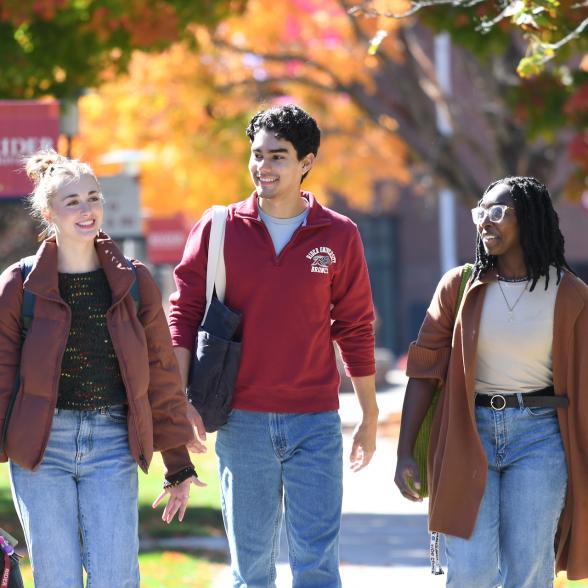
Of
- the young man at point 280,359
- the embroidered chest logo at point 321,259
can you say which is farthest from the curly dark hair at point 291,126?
the embroidered chest logo at point 321,259

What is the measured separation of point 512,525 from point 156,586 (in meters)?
3.01

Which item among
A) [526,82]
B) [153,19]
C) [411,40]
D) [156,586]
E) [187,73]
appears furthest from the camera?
[187,73]

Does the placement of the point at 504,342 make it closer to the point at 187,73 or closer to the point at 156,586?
the point at 156,586

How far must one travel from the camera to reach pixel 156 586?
733 cm

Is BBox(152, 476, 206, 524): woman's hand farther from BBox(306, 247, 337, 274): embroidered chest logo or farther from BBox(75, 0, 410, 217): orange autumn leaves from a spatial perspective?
BBox(75, 0, 410, 217): orange autumn leaves

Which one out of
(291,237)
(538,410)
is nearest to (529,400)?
(538,410)

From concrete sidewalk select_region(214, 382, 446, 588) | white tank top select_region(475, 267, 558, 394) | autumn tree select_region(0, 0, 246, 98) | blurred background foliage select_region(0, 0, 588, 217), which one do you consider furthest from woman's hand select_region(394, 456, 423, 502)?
autumn tree select_region(0, 0, 246, 98)

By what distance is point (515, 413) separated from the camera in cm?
487

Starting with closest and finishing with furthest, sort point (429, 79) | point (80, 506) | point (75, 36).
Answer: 1. point (80, 506)
2. point (75, 36)
3. point (429, 79)

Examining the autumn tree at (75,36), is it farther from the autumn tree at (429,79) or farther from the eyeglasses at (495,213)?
the eyeglasses at (495,213)

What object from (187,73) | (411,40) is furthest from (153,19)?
(187,73)

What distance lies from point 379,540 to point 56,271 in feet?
15.6

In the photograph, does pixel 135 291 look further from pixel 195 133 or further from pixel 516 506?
pixel 195 133

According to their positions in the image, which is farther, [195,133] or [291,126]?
[195,133]
